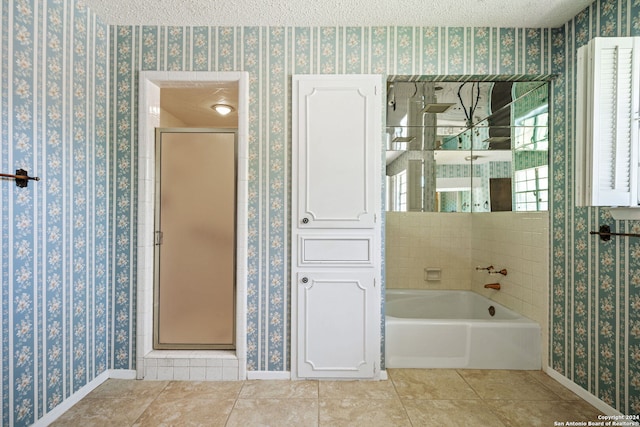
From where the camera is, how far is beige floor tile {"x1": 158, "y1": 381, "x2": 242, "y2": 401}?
6.89 ft

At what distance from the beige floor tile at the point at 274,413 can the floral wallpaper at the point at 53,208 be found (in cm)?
104

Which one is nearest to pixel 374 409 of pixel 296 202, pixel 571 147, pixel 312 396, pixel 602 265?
pixel 312 396

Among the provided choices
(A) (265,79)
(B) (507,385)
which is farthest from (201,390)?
(A) (265,79)

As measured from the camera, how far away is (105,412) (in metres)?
1.93

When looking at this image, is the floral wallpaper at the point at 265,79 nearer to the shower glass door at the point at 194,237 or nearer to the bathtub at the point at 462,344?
the shower glass door at the point at 194,237

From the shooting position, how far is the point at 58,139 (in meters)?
1.89

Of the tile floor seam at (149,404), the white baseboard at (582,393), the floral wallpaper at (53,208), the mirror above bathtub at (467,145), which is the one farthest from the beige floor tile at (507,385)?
the floral wallpaper at (53,208)

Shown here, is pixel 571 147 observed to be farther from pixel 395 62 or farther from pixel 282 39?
pixel 282 39

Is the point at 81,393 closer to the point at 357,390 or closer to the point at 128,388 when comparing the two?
the point at 128,388

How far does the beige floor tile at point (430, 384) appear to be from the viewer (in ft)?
6.93

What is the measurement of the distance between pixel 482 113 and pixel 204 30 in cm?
235

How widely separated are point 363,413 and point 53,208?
2.18 metres

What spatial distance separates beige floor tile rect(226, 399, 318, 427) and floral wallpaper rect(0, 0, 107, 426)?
1045 mm

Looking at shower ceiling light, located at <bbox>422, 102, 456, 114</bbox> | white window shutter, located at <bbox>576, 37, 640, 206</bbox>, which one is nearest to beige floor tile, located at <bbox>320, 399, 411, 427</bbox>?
white window shutter, located at <bbox>576, 37, 640, 206</bbox>
